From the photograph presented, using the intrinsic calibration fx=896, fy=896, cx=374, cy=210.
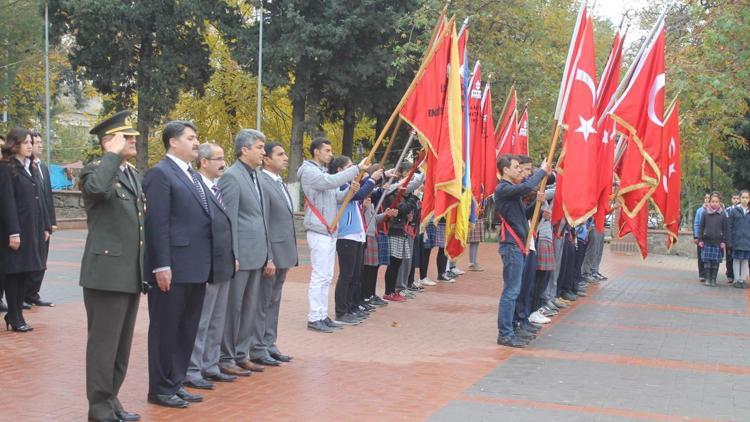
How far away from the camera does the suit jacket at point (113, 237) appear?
571 cm

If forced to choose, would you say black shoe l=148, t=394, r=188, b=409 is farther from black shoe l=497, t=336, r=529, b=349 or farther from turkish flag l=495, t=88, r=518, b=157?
turkish flag l=495, t=88, r=518, b=157

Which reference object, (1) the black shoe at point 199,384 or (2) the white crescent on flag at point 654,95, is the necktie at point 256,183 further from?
(2) the white crescent on flag at point 654,95

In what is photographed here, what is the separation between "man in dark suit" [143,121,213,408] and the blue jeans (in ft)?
12.6

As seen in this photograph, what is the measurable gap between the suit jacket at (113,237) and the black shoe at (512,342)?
15.8 feet

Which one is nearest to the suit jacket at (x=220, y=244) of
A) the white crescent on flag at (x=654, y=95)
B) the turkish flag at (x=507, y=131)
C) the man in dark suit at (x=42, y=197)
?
the man in dark suit at (x=42, y=197)

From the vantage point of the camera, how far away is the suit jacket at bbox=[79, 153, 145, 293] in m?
5.71

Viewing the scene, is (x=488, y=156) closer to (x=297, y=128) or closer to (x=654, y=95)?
(x=654, y=95)

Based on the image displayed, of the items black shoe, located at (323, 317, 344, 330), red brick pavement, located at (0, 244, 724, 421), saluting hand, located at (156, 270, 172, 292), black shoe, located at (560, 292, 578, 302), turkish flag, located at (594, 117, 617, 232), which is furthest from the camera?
black shoe, located at (560, 292, 578, 302)

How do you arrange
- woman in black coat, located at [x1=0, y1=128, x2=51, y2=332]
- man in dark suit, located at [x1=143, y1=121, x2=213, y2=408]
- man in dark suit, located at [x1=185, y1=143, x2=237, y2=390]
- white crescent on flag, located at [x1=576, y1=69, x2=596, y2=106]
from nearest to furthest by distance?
man in dark suit, located at [x1=143, y1=121, x2=213, y2=408], man in dark suit, located at [x1=185, y1=143, x2=237, y2=390], woman in black coat, located at [x1=0, y1=128, x2=51, y2=332], white crescent on flag, located at [x1=576, y1=69, x2=596, y2=106]

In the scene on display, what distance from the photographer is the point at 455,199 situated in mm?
9742

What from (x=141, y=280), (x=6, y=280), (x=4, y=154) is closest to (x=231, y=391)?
(x=141, y=280)

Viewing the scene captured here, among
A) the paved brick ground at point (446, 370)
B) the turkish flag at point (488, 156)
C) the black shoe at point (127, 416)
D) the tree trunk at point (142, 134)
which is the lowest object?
the paved brick ground at point (446, 370)

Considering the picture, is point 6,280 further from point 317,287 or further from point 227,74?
point 227,74

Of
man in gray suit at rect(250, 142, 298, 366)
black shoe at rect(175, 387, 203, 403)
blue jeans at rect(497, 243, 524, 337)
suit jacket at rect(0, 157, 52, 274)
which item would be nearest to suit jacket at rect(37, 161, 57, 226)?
suit jacket at rect(0, 157, 52, 274)
